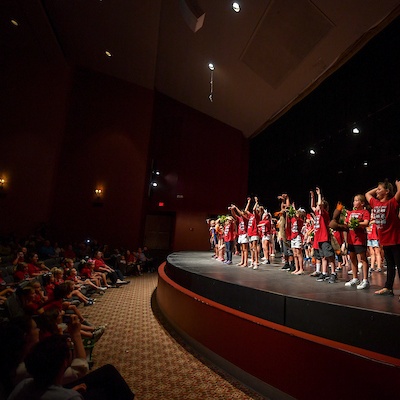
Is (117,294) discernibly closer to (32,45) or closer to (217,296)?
(217,296)

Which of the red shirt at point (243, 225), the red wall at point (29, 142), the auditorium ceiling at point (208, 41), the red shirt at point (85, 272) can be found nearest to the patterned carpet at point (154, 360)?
the red shirt at point (85, 272)

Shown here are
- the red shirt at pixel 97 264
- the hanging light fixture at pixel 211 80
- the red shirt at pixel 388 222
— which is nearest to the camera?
the red shirt at pixel 388 222

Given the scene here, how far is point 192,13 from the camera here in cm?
779

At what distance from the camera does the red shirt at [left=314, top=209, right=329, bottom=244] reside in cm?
428

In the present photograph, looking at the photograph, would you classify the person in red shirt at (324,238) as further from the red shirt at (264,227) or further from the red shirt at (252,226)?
the red shirt at (264,227)

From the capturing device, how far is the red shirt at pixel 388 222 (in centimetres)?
293

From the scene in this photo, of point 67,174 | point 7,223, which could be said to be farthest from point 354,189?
point 7,223

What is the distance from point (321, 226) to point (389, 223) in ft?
4.58

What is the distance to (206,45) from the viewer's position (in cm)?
902

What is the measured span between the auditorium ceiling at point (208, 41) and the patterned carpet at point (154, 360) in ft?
25.3

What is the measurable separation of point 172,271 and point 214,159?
8.85 metres

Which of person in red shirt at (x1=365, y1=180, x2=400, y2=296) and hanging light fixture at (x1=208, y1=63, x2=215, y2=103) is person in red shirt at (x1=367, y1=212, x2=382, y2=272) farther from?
hanging light fixture at (x1=208, y1=63, x2=215, y2=103)

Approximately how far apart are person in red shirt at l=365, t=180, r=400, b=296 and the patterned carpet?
2.02 metres

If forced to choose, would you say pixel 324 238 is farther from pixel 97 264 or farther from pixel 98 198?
pixel 98 198
